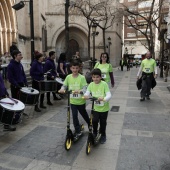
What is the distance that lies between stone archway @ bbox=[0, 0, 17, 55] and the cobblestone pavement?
14.4 meters

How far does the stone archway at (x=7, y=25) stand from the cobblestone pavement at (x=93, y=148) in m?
14.4

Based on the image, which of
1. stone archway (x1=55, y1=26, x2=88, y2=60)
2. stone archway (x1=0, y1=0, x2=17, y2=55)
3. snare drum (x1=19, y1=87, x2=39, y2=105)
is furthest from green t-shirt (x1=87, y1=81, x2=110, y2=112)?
stone archway (x1=55, y1=26, x2=88, y2=60)

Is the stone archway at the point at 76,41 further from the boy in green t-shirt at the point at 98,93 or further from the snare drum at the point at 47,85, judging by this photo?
the boy in green t-shirt at the point at 98,93

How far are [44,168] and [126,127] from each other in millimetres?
2697

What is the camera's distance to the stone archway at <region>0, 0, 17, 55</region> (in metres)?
19.4

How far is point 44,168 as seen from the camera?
3.77m

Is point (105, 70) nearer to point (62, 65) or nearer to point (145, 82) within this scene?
point (145, 82)

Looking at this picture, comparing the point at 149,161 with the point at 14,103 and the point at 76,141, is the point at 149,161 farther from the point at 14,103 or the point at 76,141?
the point at 14,103

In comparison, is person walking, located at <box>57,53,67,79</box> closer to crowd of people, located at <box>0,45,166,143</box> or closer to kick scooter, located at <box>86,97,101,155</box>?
crowd of people, located at <box>0,45,166,143</box>

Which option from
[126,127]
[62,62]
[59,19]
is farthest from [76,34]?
[126,127]

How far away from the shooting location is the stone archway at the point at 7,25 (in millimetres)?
19389

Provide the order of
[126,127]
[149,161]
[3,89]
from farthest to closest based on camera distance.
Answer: [126,127], [3,89], [149,161]

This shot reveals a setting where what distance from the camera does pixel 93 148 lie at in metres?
4.55

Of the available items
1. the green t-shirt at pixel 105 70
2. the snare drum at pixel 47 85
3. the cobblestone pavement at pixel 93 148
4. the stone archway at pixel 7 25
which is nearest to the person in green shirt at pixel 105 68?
the green t-shirt at pixel 105 70
